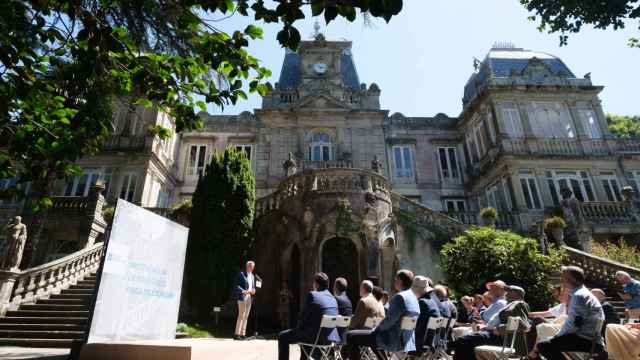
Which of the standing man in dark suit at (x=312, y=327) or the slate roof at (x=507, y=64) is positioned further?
the slate roof at (x=507, y=64)

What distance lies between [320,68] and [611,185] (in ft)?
64.7

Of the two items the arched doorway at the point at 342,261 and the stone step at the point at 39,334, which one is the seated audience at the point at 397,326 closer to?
the stone step at the point at 39,334

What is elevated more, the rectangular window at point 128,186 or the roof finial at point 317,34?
the roof finial at point 317,34

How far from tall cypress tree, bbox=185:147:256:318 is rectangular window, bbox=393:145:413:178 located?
1225cm

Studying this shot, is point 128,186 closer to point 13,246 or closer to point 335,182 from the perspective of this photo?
point 13,246

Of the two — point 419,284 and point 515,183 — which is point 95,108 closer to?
point 419,284

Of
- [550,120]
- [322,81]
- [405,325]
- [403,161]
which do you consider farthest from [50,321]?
[550,120]

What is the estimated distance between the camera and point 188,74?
4.86 metres

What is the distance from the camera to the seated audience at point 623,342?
4.55 m

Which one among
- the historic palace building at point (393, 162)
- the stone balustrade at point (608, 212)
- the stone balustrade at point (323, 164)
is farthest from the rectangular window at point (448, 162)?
the stone balustrade at point (608, 212)

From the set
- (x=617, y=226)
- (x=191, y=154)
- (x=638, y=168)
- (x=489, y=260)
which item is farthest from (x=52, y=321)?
(x=638, y=168)

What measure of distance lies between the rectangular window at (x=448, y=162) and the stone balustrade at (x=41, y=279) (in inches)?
812

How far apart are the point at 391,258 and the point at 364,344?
28.2 feet

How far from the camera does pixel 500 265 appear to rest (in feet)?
35.2
